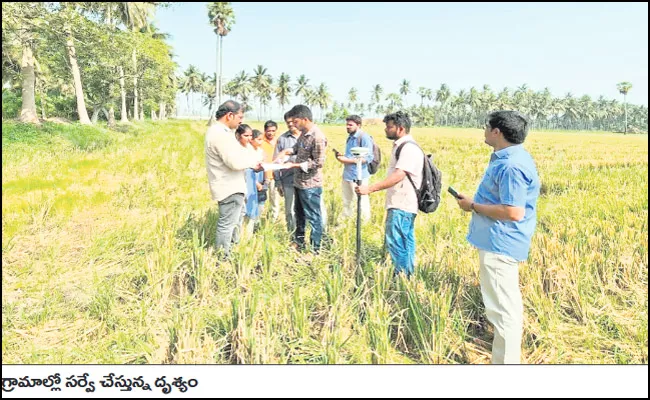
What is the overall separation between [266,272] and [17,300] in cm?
195

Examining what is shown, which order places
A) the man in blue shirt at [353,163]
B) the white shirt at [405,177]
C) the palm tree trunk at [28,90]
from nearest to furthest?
the white shirt at [405,177] → the man in blue shirt at [353,163] → the palm tree trunk at [28,90]

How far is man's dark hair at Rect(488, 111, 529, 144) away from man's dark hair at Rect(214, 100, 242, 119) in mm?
2290

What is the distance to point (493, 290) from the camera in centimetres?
241

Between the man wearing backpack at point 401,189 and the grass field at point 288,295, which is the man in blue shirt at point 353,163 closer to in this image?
the grass field at point 288,295

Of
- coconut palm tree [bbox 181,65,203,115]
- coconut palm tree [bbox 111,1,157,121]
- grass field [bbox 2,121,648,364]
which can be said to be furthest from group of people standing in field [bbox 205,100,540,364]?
coconut palm tree [bbox 181,65,203,115]

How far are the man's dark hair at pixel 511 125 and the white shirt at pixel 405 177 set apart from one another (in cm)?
95

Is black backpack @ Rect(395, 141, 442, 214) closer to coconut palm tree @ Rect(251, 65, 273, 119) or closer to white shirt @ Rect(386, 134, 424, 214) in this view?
white shirt @ Rect(386, 134, 424, 214)

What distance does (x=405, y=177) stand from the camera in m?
3.36

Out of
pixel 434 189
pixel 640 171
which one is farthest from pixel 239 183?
pixel 640 171

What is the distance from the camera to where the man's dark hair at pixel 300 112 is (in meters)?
4.29

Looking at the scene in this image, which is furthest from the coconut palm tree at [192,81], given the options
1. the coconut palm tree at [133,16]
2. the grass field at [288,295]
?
the grass field at [288,295]

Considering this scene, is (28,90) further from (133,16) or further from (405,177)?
(405,177)

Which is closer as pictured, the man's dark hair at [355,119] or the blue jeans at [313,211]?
the blue jeans at [313,211]

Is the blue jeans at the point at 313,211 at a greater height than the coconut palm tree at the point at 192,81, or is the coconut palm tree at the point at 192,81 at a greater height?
the coconut palm tree at the point at 192,81
